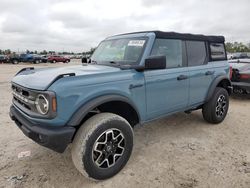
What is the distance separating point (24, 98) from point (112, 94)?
1.12m

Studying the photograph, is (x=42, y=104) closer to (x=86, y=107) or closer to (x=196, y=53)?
(x=86, y=107)

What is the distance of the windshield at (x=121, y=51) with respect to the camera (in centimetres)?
354

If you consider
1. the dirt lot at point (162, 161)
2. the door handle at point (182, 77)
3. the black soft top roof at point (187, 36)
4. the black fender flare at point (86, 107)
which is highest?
the black soft top roof at point (187, 36)

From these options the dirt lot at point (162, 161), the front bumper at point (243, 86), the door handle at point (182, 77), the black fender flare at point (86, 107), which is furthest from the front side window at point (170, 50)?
the front bumper at point (243, 86)

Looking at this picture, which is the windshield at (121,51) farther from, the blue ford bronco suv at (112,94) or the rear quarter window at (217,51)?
the rear quarter window at (217,51)

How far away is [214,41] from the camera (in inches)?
193

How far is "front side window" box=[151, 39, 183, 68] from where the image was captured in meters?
3.66

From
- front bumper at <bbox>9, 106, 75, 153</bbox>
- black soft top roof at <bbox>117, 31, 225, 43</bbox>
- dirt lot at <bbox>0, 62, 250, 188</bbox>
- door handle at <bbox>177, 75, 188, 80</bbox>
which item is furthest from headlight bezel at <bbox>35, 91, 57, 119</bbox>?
door handle at <bbox>177, 75, 188, 80</bbox>

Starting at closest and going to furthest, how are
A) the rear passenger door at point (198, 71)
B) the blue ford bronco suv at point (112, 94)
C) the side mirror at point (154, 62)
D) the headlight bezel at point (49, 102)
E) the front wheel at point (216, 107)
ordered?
the headlight bezel at point (49, 102) < the blue ford bronco suv at point (112, 94) < the side mirror at point (154, 62) < the rear passenger door at point (198, 71) < the front wheel at point (216, 107)

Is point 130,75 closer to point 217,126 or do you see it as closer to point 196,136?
point 196,136

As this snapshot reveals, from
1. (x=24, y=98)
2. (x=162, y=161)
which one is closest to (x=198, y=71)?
(x=162, y=161)

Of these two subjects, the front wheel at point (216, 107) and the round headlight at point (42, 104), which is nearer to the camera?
the round headlight at point (42, 104)

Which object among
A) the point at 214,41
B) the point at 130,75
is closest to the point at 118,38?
the point at 130,75

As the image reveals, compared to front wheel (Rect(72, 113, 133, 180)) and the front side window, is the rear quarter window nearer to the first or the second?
the front side window
